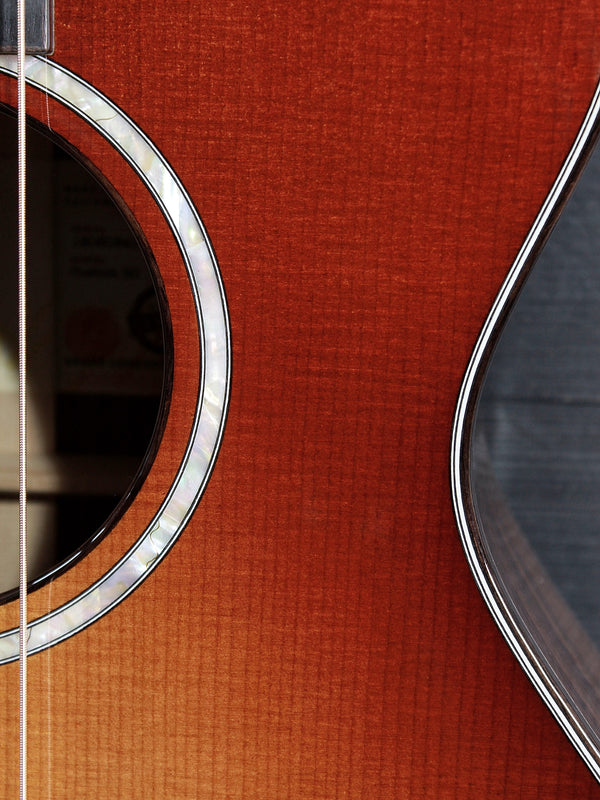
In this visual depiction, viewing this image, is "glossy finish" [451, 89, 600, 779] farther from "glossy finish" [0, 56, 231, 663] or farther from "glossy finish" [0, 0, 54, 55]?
"glossy finish" [0, 0, 54, 55]

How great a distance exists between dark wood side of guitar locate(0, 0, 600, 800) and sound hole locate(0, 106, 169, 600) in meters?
0.06

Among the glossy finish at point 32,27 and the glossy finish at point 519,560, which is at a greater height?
the glossy finish at point 32,27

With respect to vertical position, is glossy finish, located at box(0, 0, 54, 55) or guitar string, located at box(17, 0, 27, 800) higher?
glossy finish, located at box(0, 0, 54, 55)

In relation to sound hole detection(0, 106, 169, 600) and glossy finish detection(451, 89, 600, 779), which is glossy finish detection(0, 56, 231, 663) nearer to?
sound hole detection(0, 106, 169, 600)

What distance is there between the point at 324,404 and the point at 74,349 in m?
0.20

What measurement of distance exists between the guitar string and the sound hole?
4 cm

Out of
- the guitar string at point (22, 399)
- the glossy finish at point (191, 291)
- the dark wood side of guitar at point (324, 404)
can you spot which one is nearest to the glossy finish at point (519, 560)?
the dark wood side of guitar at point (324, 404)

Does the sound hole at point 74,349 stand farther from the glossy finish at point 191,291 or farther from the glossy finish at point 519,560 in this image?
the glossy finish at point 519,560

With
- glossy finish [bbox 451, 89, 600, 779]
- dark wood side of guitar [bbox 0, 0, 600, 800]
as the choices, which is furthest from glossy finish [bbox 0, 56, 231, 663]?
glossy finish [bbox 451, 89, 600, 779]

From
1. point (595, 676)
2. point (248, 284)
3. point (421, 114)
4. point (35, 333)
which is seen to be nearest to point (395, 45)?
point (421, 114)

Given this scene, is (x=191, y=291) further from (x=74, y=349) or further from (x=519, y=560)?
(x=519, y=560)

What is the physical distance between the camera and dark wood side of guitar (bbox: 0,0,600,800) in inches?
16.2

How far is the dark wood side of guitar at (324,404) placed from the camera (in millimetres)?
411

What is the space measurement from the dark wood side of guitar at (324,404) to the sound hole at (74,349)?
0.20ft
